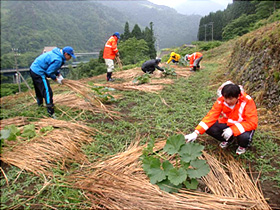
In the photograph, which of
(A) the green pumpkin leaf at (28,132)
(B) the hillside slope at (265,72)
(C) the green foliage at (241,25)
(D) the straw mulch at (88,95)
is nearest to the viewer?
(A) the green pumpkin leaf at (28,132)

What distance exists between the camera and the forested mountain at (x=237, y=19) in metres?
21.4

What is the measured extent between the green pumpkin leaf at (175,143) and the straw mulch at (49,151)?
42.1 inches

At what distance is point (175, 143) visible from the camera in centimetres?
161

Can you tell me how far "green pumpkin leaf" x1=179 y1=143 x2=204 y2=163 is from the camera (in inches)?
58.9

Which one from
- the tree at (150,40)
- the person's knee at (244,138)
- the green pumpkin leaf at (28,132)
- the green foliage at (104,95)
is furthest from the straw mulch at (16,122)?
the tree at (150,40)

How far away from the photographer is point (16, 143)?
8.02 ft

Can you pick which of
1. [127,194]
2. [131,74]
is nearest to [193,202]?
[127,194]

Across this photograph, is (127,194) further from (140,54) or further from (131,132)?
(140,54)

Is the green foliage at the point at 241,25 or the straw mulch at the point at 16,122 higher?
the green foliage at the point at 241,25

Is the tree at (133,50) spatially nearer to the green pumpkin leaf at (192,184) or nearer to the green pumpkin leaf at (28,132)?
the green pumpkin leaf at (28,132)

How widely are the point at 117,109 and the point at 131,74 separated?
3916 millimetres

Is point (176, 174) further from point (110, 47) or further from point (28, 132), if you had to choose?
point (110, 47)

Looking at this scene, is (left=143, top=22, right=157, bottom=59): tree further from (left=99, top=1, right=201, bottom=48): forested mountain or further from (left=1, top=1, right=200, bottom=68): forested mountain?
(left=1, top=1, right=200, bottom=68): forested mountain

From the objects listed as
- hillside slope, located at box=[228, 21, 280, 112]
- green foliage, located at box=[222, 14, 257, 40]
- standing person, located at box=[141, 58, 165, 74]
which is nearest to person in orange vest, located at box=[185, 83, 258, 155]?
hillside slope, located at box=[228, 21, 280, 112]
